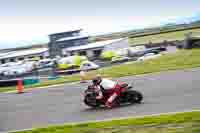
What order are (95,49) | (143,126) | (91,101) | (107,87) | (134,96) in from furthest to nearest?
(95,49) → (91,101) → (107,87) → (134,96) → (143,126)

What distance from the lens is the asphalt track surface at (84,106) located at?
12.5 metres

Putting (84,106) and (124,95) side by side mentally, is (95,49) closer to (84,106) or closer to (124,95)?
(84,106)

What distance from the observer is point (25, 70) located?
48.8 meters

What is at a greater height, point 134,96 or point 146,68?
point 134,96

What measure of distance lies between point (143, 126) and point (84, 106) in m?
5.54

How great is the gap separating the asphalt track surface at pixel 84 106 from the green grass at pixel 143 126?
4.05ft

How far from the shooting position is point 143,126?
9742 millimetres

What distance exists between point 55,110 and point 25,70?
34758 mm

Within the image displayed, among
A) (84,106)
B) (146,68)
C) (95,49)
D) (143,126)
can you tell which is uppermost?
(143,126)

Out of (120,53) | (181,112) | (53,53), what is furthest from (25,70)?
(181,112)

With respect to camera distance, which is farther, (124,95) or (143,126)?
(124,95)

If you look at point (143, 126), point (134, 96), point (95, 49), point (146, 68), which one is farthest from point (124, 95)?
point (95, 49)

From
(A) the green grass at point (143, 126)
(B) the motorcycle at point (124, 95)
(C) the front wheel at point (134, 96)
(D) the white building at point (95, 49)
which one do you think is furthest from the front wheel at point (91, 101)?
(D) the white building at point (95, 49)

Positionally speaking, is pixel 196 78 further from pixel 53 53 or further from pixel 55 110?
pixel 53 53
